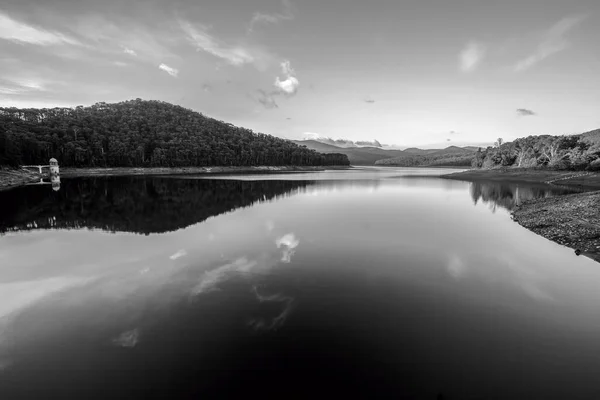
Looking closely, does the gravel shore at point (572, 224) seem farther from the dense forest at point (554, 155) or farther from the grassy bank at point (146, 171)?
the grassy bank at point (146, 171)

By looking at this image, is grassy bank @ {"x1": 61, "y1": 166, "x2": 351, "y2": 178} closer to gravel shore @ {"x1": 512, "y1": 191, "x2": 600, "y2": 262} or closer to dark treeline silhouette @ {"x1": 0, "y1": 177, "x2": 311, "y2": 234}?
dark treeline silhouette @ {"x1": 0, "y1": 177, "x2": 311, "y2": 234}

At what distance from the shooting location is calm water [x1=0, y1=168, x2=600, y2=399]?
23.9ft

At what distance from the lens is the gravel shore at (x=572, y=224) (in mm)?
19234

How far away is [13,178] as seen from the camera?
67688 millimetres

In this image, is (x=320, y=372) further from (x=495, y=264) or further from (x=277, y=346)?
(x=495, y=264)

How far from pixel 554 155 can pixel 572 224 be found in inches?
4334

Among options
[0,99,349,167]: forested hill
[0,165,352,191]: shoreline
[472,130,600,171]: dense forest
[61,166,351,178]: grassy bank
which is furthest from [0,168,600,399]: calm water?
[61,166,351,178]: grassy bank

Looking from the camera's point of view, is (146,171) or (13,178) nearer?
(13,178)

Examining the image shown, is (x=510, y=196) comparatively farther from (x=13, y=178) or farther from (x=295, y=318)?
(x=13, y=178)

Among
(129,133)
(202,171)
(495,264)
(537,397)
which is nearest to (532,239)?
(495,264)

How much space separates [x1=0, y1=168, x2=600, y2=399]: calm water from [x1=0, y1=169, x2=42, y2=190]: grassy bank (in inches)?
2224

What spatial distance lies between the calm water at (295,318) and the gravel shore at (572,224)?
1.72 meters

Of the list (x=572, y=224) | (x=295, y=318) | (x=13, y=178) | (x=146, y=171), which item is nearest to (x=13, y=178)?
(x=13, y=178)

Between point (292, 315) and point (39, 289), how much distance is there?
12.1 metres
